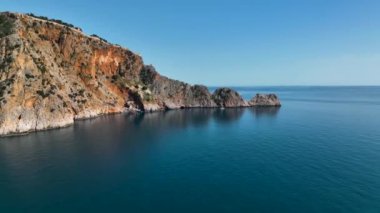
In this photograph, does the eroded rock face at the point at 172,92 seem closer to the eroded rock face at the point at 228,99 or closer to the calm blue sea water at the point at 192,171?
the eroded rock face at the point at 228,99

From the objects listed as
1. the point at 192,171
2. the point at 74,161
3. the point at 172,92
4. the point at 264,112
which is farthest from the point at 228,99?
the point at 74,161

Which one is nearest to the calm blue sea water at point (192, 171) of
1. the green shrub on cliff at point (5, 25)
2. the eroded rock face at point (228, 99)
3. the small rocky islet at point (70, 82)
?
the small rocky islet at point (70, 82)

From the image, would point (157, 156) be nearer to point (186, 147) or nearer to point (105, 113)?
point (186, 147)

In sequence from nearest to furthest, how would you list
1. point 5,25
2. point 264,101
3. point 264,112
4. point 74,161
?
point 74,161
point 5,25
point 264,112
point 264,101

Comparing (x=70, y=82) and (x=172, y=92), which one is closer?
(x=70, y=82)

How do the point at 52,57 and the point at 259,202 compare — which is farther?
the point at 52,57

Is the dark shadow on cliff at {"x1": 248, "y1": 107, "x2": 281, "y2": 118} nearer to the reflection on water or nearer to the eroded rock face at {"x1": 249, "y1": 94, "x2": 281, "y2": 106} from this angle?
the eroded rock face at {"x1": 249, "y1": 94, "x2": 281, "y2": 106}

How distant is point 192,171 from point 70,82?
83.8m

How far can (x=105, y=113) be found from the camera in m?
132

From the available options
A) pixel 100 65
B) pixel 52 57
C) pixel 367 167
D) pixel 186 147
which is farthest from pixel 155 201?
pixel 100 65

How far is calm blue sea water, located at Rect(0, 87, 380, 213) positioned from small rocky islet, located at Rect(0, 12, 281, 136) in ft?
26.4

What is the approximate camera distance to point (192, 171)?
54812 millimetres

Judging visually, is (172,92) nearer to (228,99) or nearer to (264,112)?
(228,99)

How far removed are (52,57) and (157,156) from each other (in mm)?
75136
